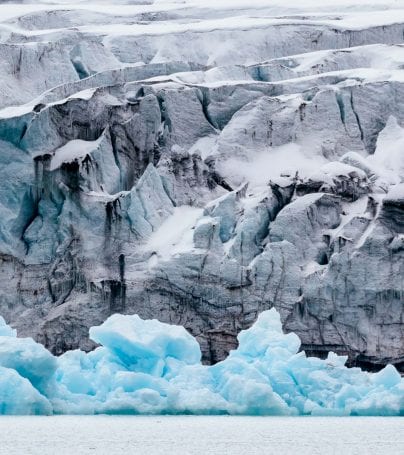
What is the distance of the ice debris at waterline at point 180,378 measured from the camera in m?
33.5

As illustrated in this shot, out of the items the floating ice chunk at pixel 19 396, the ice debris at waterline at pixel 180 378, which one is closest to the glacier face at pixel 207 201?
the ice debris at waterline at pixel 180 378

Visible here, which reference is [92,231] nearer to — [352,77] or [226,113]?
[226,113]

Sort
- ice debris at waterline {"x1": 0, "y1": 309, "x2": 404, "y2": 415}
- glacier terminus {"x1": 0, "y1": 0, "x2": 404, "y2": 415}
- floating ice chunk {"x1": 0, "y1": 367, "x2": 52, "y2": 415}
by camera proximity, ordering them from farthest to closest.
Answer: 1. glacier terminus {"x1": 0, "y1": 0, "x2": 404, "y2": 415}
2. ice debris at waterline {"x1": 0, "y1": 309, "x2": 404, "y2": 415}
3. floating ice chunk {"x1": 0, "y1": 367, "x2": 52, "y2": 415}

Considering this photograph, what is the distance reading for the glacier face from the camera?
130ft

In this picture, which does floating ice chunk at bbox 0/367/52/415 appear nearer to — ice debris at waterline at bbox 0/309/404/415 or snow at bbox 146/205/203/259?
ice debris at waterline at bbox 0/309/404/415

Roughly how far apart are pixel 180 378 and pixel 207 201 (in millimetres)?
9205

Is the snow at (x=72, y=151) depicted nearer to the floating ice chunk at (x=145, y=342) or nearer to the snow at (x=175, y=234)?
the snow at (x=175, y=234)

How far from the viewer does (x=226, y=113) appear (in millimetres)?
45281

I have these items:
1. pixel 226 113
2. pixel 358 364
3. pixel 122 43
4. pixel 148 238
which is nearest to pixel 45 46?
pixel 122 43
